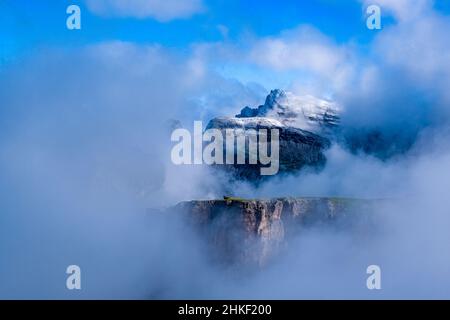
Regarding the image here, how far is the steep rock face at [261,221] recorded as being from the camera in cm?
8150

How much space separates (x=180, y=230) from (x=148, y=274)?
49.3 feet

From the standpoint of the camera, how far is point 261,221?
264ft

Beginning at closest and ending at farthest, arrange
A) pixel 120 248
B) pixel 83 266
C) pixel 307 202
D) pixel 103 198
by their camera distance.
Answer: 1. pixel 307 202
2. pixel 83 266
3. pixel 120 248
4. pixel 103 198

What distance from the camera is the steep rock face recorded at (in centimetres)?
8150

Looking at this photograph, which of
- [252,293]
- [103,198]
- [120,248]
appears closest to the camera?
[252,293]

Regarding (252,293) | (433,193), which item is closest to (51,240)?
(252,293)

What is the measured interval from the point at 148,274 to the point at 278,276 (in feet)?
75.3

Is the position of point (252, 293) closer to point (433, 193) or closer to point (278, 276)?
point (278, 276)

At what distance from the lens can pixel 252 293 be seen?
54.7 meters

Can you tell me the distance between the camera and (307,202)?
95688 mm

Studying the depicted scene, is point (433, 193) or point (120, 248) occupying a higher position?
Result: point (433, 193)
